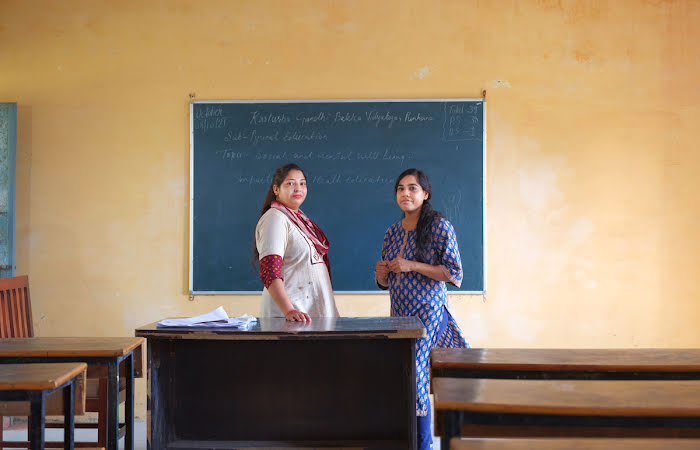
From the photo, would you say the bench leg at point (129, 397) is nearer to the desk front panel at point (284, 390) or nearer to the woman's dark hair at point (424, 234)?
the desk front panel at point (284, 390)

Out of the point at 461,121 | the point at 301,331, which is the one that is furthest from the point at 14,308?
the point at 461,121

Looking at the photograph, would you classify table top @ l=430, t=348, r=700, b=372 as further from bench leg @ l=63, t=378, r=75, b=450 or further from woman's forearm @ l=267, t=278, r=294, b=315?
bench leg @ l=63, t=378, r=75, b=450

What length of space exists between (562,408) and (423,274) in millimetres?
1186

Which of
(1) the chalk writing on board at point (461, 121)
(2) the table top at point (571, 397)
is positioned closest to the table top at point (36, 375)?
(2) the table top at point (571, 397)

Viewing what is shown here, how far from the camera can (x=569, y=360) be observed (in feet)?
5.96

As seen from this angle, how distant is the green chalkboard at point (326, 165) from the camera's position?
3613 millimetres

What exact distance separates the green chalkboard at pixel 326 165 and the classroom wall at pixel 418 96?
0.34 ft

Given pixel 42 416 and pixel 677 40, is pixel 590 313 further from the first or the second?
pixel 42 416

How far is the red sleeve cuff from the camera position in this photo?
2.39m

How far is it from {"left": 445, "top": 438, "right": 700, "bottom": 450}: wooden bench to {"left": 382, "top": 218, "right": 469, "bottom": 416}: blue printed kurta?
1.02m

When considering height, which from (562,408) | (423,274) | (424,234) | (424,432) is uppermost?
(424,234)

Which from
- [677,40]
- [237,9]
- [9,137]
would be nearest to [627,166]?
[677,40]

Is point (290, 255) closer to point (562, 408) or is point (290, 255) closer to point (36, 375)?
point (36, 375)

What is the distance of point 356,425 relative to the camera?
2.32 m
